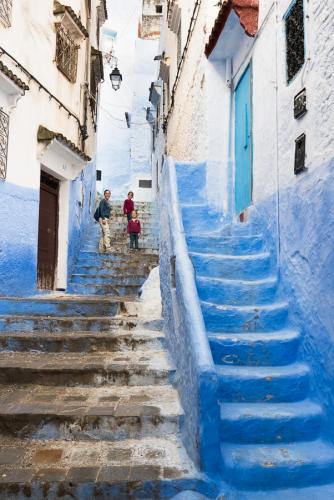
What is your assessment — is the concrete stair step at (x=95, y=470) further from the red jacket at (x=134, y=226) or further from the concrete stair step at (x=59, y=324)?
the red jacket at (x=134, y=226)

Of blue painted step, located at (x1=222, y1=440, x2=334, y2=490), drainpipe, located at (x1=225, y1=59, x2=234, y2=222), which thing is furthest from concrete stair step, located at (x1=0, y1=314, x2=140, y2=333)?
drainpipe, located at (x1=225, y1=59, x2=234, y2=222)

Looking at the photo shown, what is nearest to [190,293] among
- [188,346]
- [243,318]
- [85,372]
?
[188,346]

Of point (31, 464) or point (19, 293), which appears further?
point (19, 293)

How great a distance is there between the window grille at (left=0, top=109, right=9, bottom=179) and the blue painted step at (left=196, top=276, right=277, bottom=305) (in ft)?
11.9

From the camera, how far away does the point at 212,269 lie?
5.39m

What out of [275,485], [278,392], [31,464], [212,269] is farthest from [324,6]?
[31,464]

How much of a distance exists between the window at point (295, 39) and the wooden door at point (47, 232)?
5290 mm

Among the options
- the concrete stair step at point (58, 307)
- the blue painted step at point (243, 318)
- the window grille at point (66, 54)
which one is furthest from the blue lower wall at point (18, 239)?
the blue painted step at point (243, 318)

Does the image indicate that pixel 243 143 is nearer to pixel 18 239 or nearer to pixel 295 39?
pixel 295 39

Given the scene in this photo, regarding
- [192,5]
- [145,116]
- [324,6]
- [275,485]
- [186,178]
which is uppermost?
[145,116]

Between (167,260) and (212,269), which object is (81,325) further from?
(212,269)

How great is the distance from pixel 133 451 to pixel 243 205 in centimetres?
442

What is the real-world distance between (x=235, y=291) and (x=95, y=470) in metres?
2.50

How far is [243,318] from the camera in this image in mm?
4641
